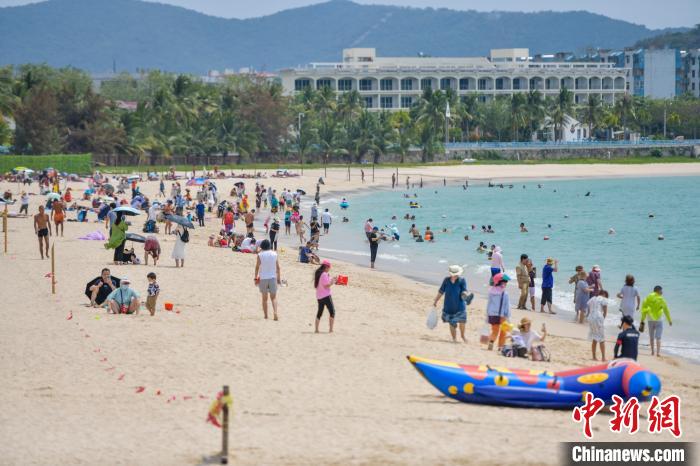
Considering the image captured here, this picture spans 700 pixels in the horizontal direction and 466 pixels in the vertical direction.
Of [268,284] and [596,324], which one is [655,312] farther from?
[268,284]

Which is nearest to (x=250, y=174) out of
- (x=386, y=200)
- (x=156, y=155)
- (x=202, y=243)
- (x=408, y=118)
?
(x=156, y=155)

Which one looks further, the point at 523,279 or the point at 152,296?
the point at 523,279

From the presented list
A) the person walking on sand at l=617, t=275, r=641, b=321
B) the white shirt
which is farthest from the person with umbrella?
the person walking on sand at l=617, t=275, r=641, b=321

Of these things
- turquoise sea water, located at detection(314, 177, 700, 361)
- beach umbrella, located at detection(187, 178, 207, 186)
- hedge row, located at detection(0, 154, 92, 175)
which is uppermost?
hedge row, located at detection(0, 154, 92, 175)

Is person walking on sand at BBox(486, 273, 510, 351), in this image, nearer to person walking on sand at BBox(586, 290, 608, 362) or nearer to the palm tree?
person walking on sand at BBox(586, 290, 608, 362)

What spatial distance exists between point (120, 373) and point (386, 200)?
51.6 m

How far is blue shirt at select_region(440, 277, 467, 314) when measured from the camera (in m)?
16.5

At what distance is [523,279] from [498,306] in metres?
6.33

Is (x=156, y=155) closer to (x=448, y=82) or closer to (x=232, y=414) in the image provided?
(x=448, y=82)

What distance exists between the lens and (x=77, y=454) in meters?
10.6

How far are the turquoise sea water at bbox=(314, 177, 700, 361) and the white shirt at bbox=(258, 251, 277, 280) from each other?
7.64 meters

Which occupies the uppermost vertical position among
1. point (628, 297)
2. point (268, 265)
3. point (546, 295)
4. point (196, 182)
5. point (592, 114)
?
point (592, 114)

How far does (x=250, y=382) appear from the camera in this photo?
13.3 metres

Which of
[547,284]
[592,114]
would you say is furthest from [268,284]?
[592,114]
